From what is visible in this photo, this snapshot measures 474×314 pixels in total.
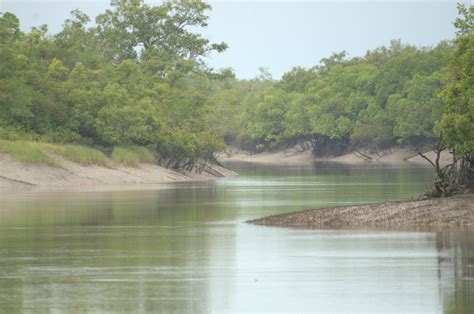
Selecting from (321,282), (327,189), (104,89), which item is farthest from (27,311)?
(104,89)

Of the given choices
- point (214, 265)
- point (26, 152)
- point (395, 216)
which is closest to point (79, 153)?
point (26, 152)

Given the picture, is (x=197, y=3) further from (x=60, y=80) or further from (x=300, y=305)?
(x=300, y=305)

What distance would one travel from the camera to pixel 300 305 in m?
21.5

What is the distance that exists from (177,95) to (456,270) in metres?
70.1

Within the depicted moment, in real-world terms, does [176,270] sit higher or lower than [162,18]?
lower

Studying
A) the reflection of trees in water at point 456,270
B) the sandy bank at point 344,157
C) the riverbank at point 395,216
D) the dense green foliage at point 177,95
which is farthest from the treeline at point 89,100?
the reflection of trees in water at point 456,270

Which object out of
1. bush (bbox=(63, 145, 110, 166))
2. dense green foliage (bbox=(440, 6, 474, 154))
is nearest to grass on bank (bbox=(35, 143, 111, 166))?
bush (bbox=(63, 145, 110, 166))

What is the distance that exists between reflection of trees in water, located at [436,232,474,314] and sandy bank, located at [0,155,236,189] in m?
36.0

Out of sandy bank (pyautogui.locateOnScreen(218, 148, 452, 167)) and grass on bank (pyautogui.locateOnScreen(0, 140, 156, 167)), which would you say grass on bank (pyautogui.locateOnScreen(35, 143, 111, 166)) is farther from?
sandy bank (pyautogui.locateOnScreen(218, 148, 452, 167))

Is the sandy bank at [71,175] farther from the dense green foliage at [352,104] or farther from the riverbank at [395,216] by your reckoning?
the dense green foliage at [352,104]

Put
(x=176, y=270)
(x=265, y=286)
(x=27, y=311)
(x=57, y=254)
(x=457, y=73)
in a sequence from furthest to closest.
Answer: (x=457, y=73) < (x=57, y=254) < (x=176, y=270) < (x=265, y=286) < (x=27, y=311)

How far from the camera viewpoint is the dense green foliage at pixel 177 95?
249 feet

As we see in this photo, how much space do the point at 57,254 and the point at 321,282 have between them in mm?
8401

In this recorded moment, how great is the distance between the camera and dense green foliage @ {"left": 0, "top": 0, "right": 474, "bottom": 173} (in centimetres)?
7594
